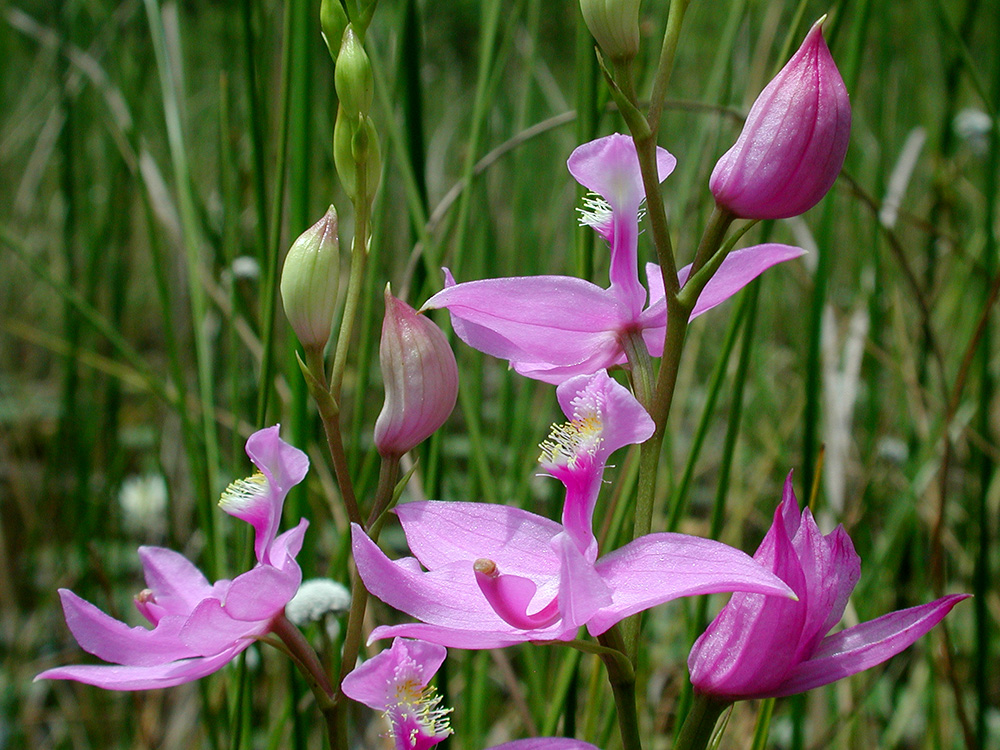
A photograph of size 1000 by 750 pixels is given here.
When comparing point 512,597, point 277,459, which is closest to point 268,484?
point 277,459

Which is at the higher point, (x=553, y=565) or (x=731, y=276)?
(x=731, y=276)

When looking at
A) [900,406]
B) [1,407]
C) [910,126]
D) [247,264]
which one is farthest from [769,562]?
[910,126]

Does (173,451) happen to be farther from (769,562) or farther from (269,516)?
(769,562)

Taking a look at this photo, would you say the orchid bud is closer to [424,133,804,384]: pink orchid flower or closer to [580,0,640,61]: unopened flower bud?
[424,133,804,384]: pink orchid flower

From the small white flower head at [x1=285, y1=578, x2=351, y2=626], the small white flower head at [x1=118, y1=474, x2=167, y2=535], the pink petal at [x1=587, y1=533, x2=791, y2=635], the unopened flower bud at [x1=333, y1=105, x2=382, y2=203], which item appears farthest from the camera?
the small white flower head at [x1=118, y1=474, x2=167, y2=535]

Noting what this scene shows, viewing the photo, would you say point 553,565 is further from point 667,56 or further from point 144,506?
point 144,506

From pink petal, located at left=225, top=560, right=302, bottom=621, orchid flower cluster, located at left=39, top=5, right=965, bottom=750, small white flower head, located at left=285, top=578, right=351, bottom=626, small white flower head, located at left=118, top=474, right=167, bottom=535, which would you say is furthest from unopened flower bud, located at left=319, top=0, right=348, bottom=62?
small white flower head, located at left=118, top=474, right=167, bottom=535
